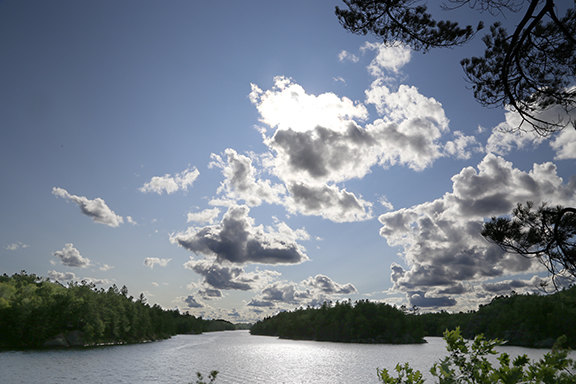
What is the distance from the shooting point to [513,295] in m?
153

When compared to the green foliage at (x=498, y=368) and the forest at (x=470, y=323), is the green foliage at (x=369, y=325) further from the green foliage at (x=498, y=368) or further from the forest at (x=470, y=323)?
the green foliage at (x=498, y=368)

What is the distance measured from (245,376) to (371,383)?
61.2 ft

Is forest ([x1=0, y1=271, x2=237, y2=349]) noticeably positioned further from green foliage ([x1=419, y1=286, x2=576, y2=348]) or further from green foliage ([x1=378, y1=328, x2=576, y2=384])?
green foliage ([x1=419, y1=286, x2=576, y2=348])

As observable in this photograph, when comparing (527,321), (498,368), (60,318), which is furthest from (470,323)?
(498,368)

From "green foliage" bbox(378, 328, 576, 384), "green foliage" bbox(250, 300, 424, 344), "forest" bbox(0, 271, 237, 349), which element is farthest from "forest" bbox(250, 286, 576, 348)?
"green foliage" bbox(378, 328, 576, 384)

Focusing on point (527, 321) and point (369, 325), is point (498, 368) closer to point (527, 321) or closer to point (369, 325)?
point (527, 321)

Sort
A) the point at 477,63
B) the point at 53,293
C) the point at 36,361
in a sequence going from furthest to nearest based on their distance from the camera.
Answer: the point at 53,293 < the point at 36,361 < the point at 477,63

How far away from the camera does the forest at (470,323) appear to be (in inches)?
4535

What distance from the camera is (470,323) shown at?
158m

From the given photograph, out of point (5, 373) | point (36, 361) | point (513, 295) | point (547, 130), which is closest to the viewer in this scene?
point (547, 130)

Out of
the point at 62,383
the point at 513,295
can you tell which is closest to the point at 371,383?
the point at 62,383

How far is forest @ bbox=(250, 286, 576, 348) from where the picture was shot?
115 metres

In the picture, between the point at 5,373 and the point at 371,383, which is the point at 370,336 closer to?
the point at 371,383

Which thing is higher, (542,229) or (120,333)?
(542,229)
